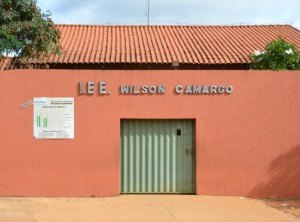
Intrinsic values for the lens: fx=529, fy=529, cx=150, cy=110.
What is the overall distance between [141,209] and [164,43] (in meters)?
10.5

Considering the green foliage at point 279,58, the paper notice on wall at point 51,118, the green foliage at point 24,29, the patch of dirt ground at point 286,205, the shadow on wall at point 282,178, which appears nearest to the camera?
the patch of dirt ground at point 286,205

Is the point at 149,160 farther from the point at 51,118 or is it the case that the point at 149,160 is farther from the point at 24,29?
the point at 24,29

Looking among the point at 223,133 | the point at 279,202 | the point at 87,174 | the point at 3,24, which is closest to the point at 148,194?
the point at 87,174

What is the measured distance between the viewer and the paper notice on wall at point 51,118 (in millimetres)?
11664

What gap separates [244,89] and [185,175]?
7.76 ft

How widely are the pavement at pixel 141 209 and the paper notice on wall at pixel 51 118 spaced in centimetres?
142

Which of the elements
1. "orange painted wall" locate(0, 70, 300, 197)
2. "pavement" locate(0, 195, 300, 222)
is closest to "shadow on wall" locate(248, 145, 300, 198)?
"orange painted wall" locate(0, 70, 300, 197)

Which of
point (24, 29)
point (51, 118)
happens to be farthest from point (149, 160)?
point (24, 29)

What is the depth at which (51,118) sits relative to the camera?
38.3 feet

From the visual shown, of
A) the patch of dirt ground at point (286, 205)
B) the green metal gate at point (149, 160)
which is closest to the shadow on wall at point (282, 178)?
the patch of dirt ground at point (286, 205)

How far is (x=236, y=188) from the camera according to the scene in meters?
11.9

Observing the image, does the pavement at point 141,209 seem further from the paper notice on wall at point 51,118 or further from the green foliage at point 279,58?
the green foliage at point 279,58

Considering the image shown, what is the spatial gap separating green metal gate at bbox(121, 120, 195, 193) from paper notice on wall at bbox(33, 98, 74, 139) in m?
1.31

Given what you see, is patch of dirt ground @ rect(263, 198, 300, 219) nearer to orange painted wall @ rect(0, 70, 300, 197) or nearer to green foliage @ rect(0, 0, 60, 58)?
orange painted wall @ rect(0, 70, 300, 197)
